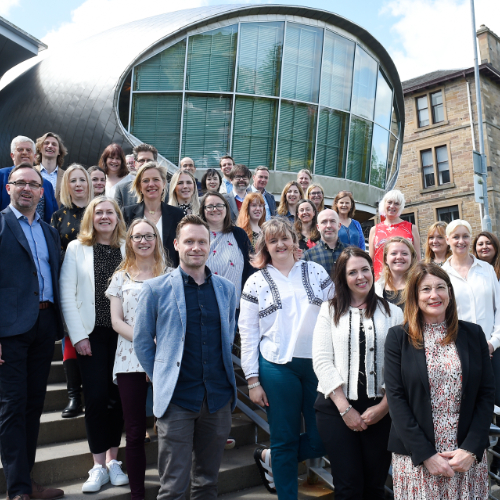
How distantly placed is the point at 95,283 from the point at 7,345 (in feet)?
2.65

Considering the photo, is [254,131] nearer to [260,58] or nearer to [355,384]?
[260,58]

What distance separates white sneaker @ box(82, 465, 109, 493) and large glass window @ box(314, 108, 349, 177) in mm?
14683

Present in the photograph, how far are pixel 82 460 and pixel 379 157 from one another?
17.8m

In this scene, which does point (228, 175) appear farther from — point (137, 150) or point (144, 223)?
point (144, 223)

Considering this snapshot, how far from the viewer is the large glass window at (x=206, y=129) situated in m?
15.7

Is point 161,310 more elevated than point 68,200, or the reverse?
point 68,200

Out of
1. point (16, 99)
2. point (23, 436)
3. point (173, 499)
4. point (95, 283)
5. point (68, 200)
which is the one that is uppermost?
point (16, 99)

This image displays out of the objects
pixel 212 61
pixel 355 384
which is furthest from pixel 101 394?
pixel 212 61

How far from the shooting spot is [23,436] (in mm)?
3072

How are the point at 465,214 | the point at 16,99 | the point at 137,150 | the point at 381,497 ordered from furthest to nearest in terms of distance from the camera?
the point at 465,214 → the point at 16,99 → the point at 137,150 → the point at 381,497

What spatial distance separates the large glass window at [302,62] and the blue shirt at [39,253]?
14045 mm

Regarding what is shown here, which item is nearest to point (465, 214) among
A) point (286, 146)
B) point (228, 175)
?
point (286, 146)

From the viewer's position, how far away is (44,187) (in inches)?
190

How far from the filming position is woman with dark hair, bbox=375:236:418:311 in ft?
13.6
